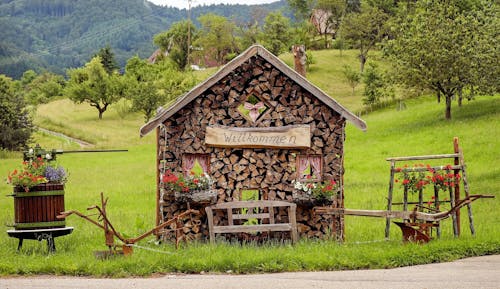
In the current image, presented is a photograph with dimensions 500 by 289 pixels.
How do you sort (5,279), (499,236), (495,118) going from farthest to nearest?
1. (495,118)
2. (499,236)
3. (5,279)

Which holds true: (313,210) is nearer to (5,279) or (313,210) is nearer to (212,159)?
(212,159)

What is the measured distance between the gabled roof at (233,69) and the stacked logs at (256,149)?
207 mm

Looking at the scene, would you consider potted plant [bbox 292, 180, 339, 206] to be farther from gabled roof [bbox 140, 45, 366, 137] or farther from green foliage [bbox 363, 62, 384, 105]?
green foliage [bbox 363, 62, 384, 105]

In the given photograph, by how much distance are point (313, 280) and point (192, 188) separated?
4.23m

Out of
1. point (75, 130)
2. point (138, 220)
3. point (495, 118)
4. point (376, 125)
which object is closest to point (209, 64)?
point (75, 130)

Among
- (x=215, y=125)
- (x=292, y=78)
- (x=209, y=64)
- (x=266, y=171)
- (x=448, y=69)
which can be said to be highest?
(x=209, y=64)

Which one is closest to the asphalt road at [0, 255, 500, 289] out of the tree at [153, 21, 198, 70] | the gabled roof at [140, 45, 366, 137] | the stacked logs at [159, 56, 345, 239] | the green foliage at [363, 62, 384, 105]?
the stacked logs at [159, 56, 345, 239]

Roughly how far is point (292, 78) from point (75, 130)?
5312cm

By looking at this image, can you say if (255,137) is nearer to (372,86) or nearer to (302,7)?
(372,86)

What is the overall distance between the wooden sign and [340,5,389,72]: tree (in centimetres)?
7098

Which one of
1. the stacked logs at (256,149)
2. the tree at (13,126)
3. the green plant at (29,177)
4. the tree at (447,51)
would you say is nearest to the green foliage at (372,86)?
the tree at (447,51)

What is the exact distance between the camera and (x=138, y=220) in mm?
17016

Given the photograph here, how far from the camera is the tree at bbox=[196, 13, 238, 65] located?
4122 inches

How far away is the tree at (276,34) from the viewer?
324ft
